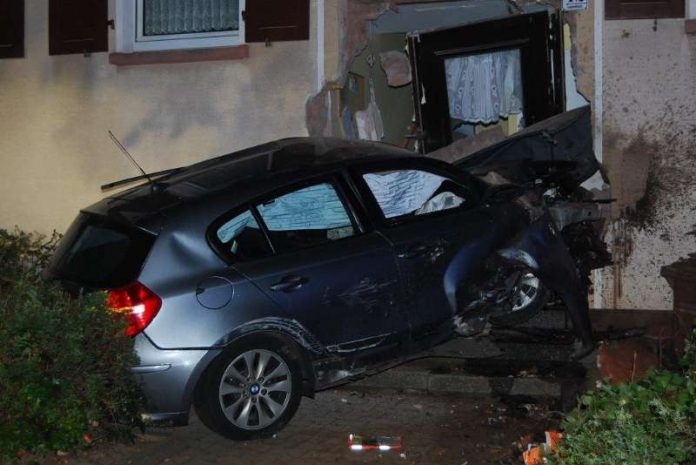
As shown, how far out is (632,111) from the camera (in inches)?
348

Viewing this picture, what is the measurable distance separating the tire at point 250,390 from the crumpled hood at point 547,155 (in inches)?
113

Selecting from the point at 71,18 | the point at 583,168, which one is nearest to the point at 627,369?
the point at 583,168

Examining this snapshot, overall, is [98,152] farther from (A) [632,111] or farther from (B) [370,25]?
(A) [632,111]

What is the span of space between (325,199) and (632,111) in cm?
→ 391

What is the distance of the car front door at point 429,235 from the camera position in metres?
6.37

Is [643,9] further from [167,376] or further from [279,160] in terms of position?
[167,376]

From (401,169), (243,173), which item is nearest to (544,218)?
(401,169)

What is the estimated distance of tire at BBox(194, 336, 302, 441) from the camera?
5730 millimetres

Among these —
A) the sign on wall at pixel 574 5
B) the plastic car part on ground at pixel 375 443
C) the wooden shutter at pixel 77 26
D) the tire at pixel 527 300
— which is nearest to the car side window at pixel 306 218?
the plastic car part on ground at pixel 375 443

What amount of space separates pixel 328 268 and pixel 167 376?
1238 millimetres

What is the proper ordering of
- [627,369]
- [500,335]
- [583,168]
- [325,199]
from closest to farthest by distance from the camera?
1. [325,199]
2. [627,369]
3. [500,335]
4. [583,168]

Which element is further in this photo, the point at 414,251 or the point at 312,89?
the point at 312,89

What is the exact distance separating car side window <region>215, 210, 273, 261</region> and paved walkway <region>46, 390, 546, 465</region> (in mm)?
1202

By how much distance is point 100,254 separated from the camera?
6008 mm
